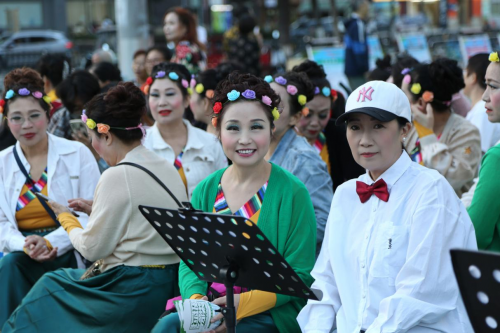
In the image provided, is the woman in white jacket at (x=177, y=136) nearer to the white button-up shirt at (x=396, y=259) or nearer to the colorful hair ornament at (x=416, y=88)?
the colorful hair ornament at (x=416, y=88)

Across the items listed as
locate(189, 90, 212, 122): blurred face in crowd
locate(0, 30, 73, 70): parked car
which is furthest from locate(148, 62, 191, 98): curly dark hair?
locate(0, 30, 73, 70): parked car


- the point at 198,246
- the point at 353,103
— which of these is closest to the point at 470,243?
the point at 353,103

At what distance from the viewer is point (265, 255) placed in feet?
8.98

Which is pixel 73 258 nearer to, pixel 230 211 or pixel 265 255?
pixel 230 211

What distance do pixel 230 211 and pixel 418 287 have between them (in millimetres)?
1169

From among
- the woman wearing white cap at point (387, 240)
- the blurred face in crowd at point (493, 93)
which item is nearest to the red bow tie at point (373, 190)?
the woman wearing white cap at point (387, 240)

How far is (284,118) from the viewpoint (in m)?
4.52

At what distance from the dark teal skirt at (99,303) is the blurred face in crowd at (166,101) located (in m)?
1.66

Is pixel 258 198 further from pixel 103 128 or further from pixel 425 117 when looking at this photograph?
pixel 425 117

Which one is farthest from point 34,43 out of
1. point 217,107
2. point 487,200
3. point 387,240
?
point 387,240

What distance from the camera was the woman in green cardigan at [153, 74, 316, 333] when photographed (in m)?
3.41

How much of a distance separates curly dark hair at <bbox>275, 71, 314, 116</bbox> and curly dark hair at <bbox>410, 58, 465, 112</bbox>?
0.86 m

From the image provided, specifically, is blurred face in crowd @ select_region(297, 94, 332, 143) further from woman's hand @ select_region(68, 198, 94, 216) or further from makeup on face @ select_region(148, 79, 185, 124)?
woman's hand @ select_region(68, 198, 94, 216)

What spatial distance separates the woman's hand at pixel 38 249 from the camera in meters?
4.77
